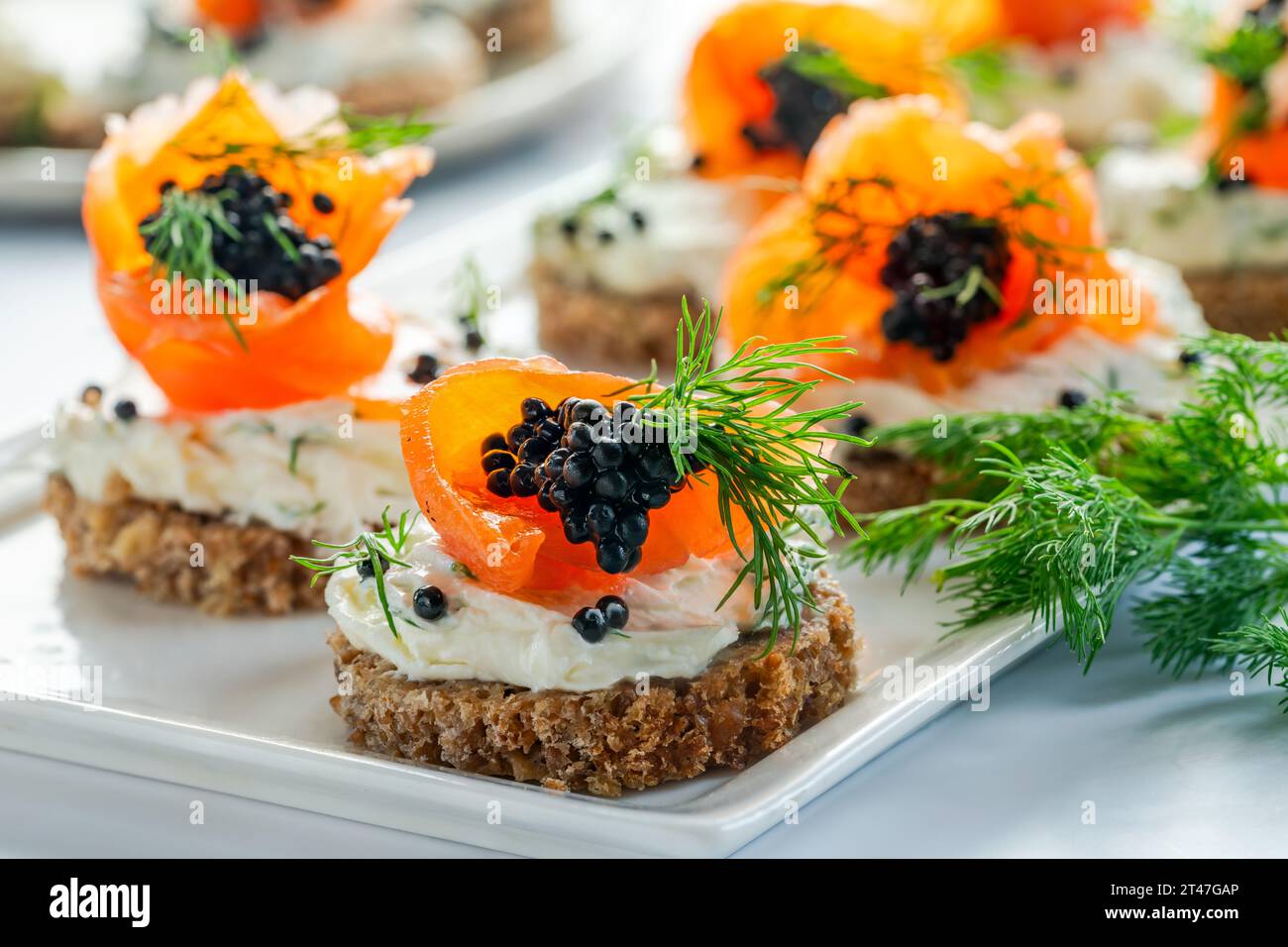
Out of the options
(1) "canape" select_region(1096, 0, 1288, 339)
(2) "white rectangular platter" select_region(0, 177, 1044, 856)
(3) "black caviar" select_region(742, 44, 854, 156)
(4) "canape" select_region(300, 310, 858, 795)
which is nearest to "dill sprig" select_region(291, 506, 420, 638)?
(4) "canape" select_region(300, 310, 858, 795)

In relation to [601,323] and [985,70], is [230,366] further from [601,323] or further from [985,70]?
[985,70]

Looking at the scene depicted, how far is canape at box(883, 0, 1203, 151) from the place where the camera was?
Result: 697 centimetres

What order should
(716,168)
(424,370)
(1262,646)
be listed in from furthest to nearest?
(716,168) < (424,370) < (1262,646)

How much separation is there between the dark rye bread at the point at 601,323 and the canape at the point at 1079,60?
189 centimetres

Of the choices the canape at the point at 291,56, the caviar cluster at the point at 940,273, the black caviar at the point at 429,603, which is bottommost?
the black caviar at the point at 429,603

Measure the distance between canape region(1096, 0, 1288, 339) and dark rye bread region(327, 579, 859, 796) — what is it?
2761 mm

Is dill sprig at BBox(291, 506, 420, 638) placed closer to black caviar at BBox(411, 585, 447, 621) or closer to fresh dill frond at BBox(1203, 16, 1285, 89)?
black caviar at BBox(411, 585, 447, 621)

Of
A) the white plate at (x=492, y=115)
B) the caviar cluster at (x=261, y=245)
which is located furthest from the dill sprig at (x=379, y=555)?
the white plate at (x=492, y=115)

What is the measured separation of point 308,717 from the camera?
379 cm

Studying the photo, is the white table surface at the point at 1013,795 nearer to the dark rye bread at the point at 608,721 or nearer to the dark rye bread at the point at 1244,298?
the dark rye bread at the point at 608,721

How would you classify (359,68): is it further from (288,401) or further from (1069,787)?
(1069,787)

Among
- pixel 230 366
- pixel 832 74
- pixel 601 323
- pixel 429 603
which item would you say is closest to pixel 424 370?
pixel 230 366

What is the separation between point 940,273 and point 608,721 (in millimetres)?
1693

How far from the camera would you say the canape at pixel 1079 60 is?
22.9 ft
